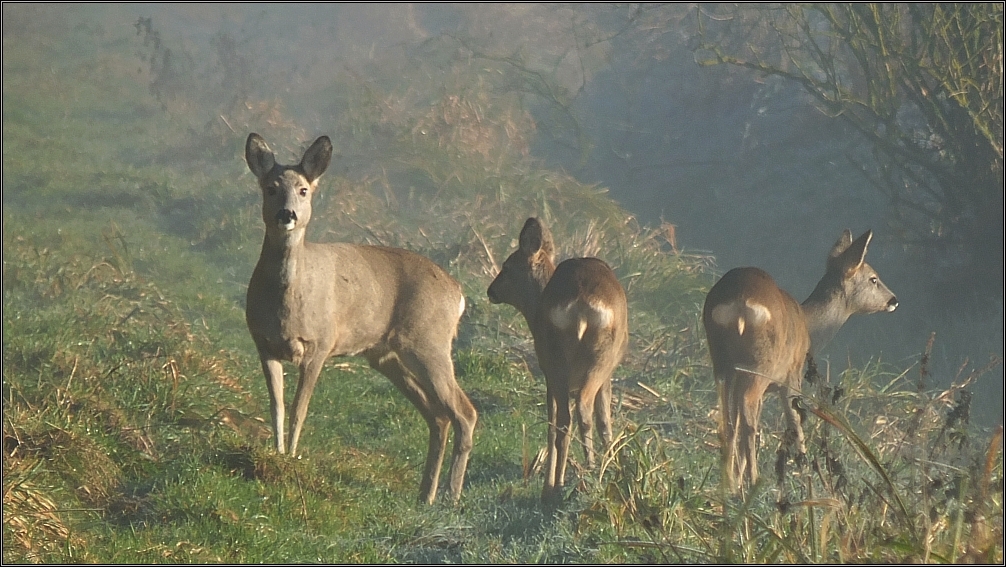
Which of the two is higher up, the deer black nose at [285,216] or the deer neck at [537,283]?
the deer neck at [537,283]

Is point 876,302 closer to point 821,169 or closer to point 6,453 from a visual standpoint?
point 6,453

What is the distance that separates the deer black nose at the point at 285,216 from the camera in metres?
7.11

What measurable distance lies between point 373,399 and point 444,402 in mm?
2283

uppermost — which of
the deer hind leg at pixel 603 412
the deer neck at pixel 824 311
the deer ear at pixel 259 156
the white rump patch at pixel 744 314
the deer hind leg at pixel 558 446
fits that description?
the deer neck at pixel 824 311

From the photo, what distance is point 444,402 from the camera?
26.1 ft

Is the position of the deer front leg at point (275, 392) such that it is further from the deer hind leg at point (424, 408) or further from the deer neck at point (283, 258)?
the deer hind leg at point (424, 408)

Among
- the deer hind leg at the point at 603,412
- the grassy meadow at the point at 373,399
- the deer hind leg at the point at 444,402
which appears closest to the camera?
the grassy meadow at the point at 373,399

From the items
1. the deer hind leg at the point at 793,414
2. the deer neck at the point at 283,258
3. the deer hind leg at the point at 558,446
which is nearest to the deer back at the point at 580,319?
the deer hind leg at the point at 558,446

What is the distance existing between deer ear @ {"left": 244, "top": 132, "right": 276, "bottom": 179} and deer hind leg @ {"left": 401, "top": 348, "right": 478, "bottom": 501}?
1.56 meters

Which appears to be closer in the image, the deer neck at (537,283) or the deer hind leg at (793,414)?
the deer hind leg at (793,414)

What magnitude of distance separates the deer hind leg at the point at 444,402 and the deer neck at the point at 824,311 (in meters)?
3.11

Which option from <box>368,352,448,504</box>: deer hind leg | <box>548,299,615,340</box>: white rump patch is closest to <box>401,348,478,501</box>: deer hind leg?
<box>368,352,448,504</box>: deer hind leg

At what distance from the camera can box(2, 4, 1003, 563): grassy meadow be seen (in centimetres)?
582

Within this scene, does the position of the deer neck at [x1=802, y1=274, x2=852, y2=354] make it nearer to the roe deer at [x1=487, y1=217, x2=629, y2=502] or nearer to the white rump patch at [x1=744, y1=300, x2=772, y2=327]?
the white rump patch at [x1=744, y1=300, x2=772, y2=327]
